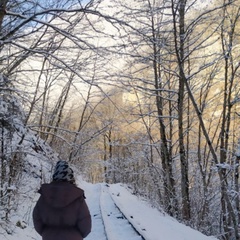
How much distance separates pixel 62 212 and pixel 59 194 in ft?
0.68

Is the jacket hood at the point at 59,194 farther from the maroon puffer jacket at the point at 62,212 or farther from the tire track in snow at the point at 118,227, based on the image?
the tire track in snow at the point at 118,227

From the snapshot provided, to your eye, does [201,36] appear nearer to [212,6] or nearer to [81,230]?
[212,6]

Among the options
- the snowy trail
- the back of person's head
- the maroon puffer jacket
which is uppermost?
the back of person's head

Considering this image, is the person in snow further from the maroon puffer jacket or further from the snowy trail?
the snowy trail

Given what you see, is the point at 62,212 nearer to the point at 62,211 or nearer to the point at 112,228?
the point at 62,211

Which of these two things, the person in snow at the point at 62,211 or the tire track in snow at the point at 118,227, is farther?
the tire track in snow at the point at 118,227

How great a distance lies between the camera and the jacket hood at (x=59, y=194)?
405 cm

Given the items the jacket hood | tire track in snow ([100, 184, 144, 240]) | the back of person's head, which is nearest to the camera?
the jacket hood

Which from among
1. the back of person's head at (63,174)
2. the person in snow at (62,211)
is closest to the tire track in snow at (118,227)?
the person in snow at (62,211)

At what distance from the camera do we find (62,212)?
4.05m

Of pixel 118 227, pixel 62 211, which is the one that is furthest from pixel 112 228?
pixel 62 211

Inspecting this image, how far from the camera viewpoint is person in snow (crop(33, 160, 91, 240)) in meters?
4.06

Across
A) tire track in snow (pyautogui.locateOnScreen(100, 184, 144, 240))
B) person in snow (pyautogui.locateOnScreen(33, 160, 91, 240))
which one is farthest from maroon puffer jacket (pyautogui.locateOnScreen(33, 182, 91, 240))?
tire track in snow (pyautogui.locateOnScreen(100, 184, 144, 240))

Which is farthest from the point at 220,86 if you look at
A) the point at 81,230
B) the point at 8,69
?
the point at 81,230
